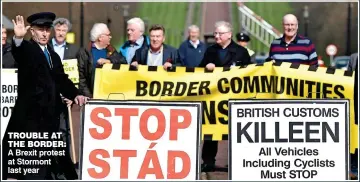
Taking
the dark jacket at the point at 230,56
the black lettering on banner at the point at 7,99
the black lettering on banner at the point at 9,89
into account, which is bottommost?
the black lettering on banner at the point at 7,99

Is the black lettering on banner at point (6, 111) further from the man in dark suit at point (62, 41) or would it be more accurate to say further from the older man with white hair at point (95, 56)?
the older man with white hair at point (95, 56)

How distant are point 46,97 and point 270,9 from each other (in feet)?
196

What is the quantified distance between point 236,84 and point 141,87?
1014 mm

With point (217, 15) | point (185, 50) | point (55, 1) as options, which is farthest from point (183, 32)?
point (185, 50)

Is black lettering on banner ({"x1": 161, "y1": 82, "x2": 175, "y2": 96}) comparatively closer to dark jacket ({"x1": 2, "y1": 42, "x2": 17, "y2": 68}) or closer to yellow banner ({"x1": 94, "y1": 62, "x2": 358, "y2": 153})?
yellow banner ({"x1": 94, "y1": 62, "x2": 358, "y2": 153})

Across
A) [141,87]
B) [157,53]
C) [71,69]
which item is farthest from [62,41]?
[141,87]

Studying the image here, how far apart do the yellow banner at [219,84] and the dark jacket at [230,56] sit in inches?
20.4

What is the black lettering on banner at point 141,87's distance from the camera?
10.8 meters

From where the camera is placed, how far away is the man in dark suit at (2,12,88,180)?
9203 millimetres

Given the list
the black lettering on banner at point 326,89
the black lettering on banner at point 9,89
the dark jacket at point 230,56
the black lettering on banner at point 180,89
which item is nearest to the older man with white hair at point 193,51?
the dark jacket at point 230,56

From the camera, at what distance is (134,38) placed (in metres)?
12.1

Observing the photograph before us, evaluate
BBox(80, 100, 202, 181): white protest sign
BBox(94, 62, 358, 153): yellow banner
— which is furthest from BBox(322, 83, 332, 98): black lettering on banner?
BBox(80, 100, 202, 181): white protest sign

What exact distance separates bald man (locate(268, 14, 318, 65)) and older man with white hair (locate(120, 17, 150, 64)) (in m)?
1.63

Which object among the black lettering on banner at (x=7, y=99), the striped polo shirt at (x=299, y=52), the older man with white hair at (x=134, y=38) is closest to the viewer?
the striped polo shirt at (x=299, y=52)
